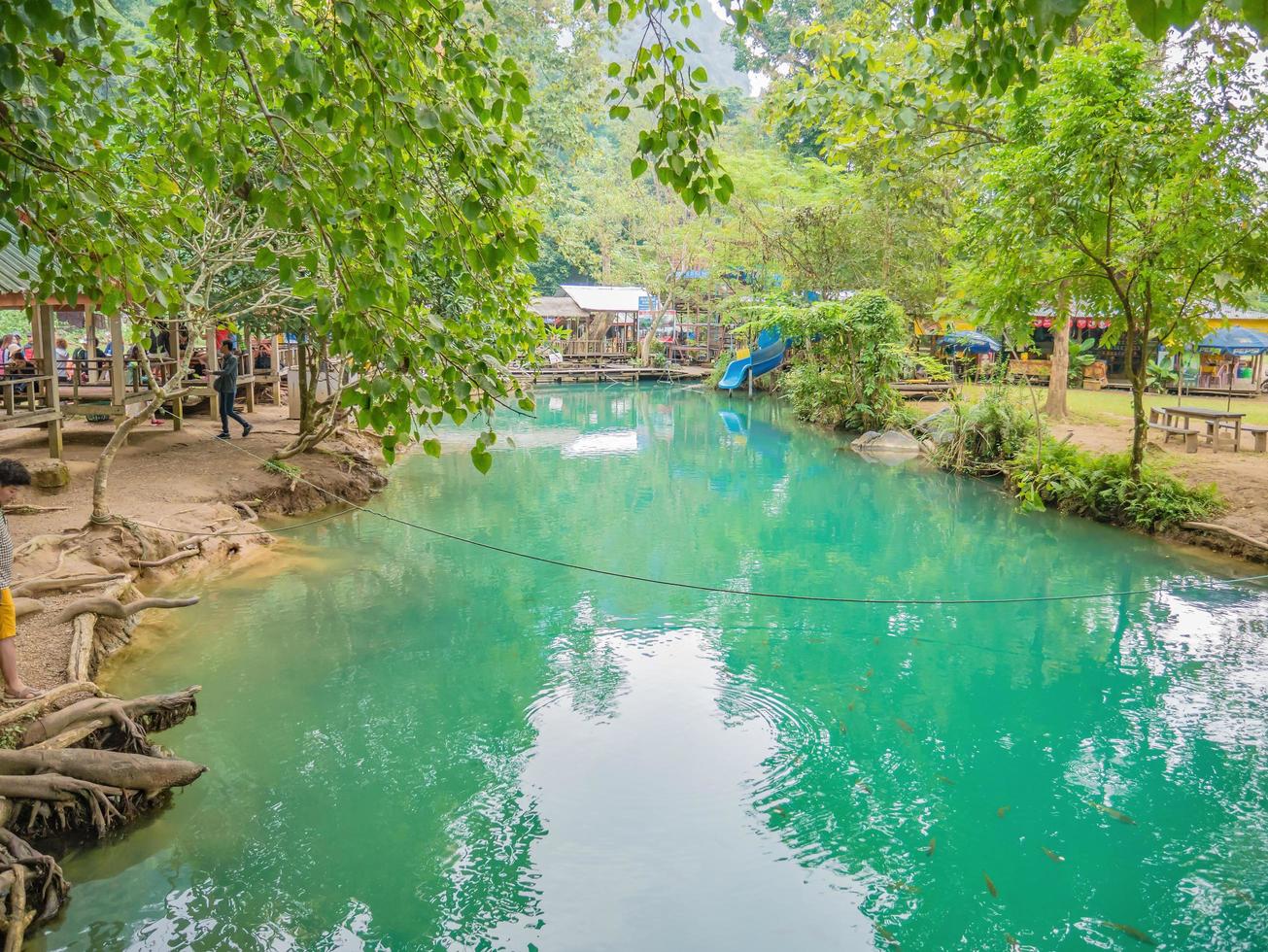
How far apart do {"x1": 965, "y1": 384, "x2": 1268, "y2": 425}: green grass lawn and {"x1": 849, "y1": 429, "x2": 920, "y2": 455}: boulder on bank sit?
144 cm

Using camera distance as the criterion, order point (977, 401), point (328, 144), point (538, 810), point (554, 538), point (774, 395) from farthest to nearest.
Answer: point (774, 395), point (977, 401), point (554, 538), point (538, 810), point (328, 144)

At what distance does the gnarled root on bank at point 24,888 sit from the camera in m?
3.76

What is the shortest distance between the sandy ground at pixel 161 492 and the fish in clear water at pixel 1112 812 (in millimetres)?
6080

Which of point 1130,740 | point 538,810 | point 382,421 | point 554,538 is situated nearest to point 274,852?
point 538,810

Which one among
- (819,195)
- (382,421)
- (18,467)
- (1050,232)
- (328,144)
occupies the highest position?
(819,195)

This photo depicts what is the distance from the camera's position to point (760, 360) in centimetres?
2747

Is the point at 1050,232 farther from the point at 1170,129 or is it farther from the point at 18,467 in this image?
the point at 18,467

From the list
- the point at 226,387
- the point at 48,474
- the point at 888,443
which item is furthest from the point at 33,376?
the point at 888,443

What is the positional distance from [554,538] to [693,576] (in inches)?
82.3

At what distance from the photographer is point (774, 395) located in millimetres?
27797

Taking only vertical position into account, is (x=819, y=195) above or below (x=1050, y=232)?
above

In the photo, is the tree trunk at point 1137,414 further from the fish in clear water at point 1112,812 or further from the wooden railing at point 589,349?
the wooden railing at point 589,349

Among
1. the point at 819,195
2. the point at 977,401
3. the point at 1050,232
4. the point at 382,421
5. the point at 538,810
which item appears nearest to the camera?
the point at 382,421

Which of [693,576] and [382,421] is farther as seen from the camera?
[693,576]
